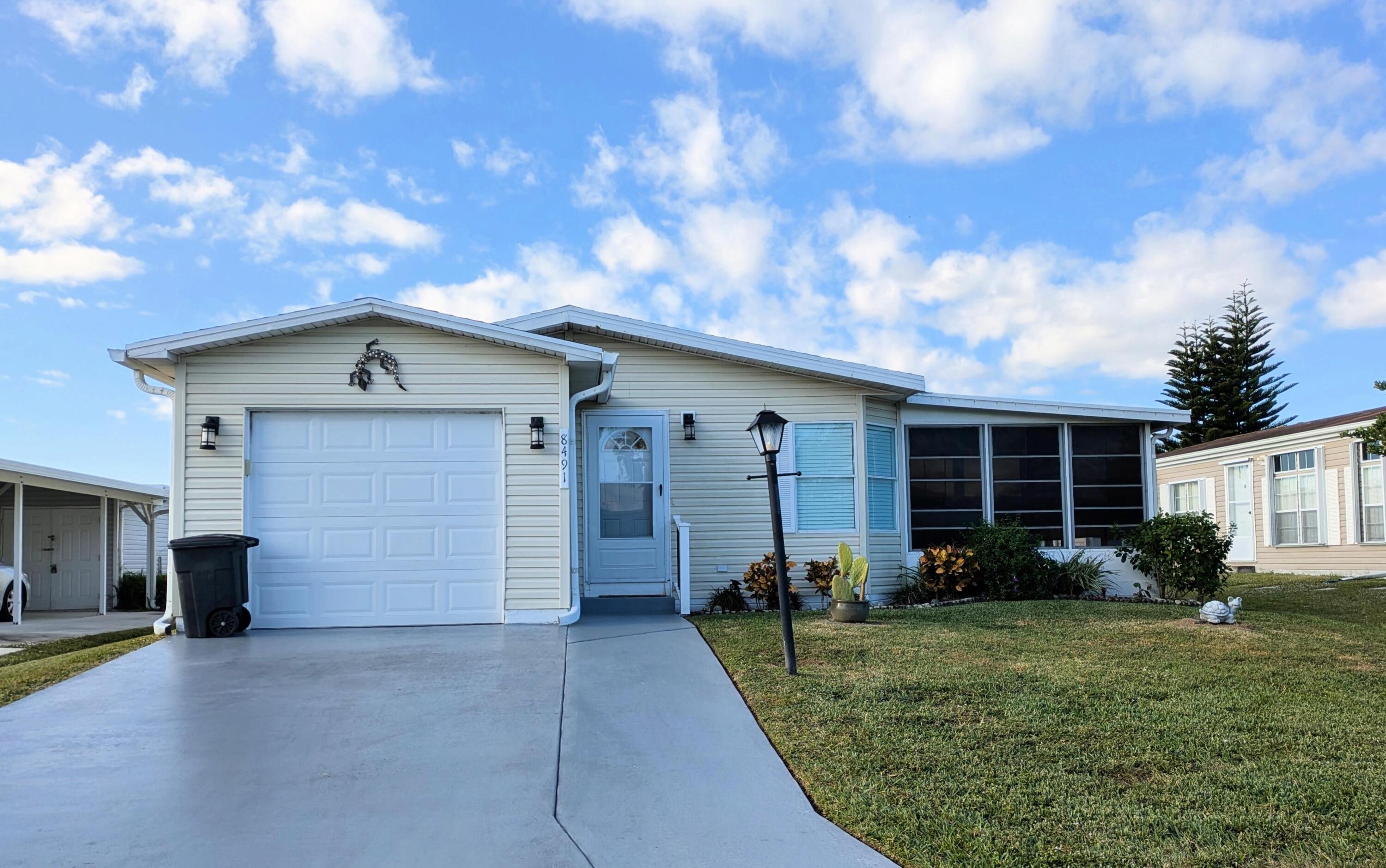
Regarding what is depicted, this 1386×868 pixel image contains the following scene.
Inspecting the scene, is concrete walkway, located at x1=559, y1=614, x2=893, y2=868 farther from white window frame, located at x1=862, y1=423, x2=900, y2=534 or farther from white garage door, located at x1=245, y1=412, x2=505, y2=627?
white window frame, located at x1=862, y1=423, x2=900, y2=534

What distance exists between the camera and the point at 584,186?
13.7m

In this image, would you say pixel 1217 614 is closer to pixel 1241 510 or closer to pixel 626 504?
pixel 626 504

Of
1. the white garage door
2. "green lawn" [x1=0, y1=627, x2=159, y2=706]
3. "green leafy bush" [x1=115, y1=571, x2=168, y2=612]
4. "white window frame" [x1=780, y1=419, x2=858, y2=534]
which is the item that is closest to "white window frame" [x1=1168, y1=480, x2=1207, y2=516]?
"white window frame" [x1=780, y1=419, x2=858, y2=534]

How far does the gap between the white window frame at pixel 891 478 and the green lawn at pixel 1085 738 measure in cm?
304

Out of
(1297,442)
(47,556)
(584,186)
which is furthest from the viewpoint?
(1297,442)

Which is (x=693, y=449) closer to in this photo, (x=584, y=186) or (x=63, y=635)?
(x=584, y=186)

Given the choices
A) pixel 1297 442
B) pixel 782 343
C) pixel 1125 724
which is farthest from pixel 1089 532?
pixel 1297 442

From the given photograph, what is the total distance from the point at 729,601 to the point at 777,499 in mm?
4467

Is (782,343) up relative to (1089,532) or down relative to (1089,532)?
up

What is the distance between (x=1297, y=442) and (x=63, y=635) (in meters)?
20.5

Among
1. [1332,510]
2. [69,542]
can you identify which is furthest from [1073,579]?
[69,542]

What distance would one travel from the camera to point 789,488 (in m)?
11.8

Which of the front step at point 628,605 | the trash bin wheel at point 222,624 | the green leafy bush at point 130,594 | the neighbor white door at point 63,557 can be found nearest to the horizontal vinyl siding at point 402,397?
the trash bin wheel at point 222,624

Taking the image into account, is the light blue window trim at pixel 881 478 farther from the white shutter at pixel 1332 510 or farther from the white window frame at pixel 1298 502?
the white window frame at pixel 1298 502
